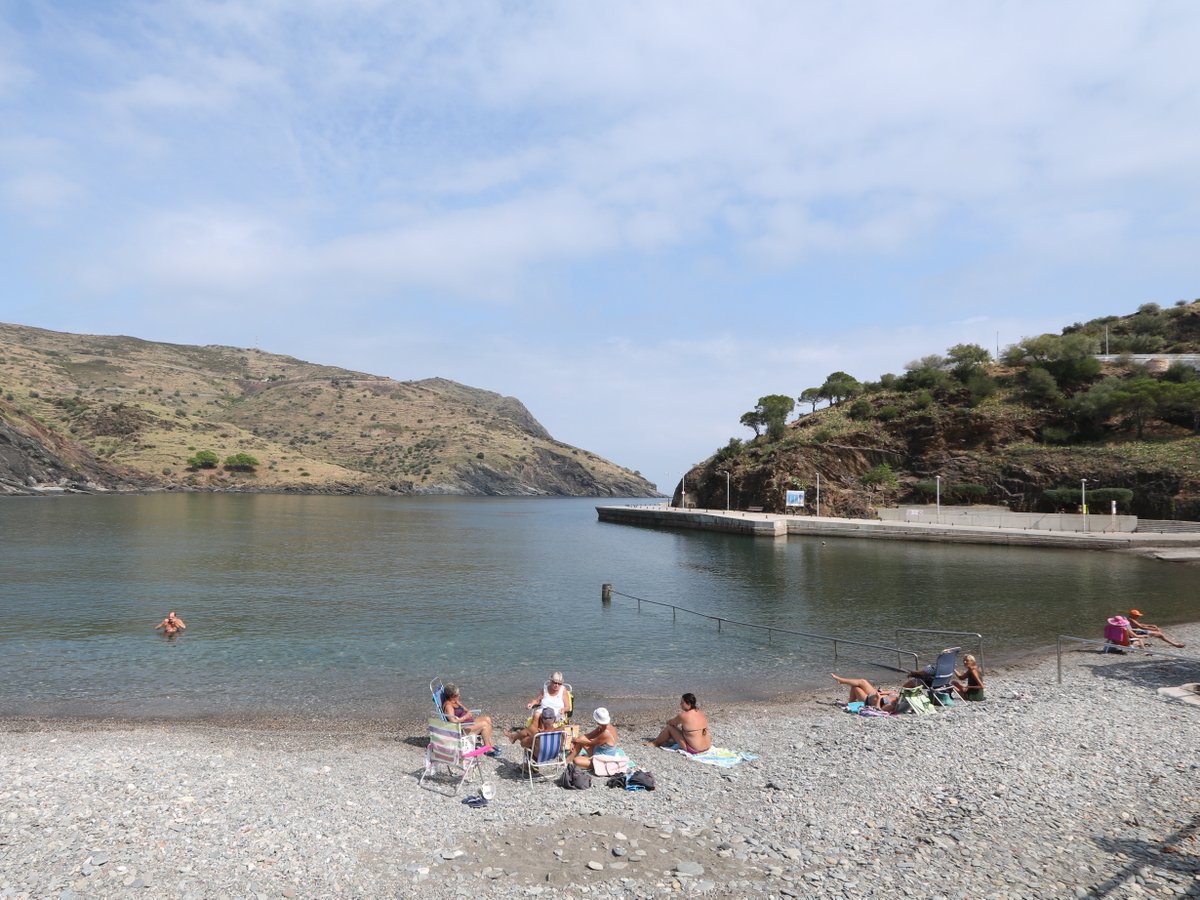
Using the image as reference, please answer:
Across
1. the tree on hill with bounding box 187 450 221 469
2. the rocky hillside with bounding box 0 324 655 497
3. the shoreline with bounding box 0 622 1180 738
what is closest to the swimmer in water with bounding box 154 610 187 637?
the shoreline with bounding box 0 622 1180 738

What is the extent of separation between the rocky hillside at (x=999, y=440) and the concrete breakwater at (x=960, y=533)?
10.0m

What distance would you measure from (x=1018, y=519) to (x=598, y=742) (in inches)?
2333

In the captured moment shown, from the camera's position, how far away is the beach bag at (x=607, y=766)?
9766 mm

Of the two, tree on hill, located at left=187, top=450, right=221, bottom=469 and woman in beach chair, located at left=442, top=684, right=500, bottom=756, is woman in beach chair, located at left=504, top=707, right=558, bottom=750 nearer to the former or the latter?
woman in beach chair, located at left=442, top=684, right=500, bottom=756

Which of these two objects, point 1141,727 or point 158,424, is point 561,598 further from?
point 158,424

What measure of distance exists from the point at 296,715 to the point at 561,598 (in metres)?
17.0

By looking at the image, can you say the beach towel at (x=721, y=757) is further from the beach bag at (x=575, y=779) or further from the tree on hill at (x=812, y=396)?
the tree on hill at (x=812, y=396)

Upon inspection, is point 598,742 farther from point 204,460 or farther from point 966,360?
Result: point 204,460

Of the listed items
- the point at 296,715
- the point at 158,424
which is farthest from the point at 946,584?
the point at 158,424

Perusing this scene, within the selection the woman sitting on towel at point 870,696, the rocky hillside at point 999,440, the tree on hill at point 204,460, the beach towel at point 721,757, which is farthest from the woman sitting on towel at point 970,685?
the tree on hill at point 204,460

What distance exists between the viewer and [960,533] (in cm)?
5512

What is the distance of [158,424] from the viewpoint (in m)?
142

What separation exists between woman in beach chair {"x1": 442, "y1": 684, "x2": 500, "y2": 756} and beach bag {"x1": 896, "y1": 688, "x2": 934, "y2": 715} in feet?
25.8

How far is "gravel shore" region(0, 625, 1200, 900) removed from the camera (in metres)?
6.59
